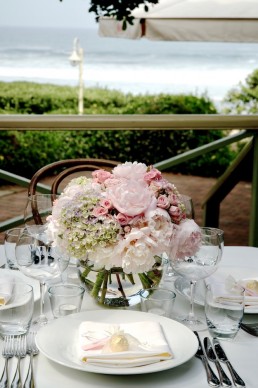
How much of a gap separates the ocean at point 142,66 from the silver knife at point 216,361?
23955 millimetres

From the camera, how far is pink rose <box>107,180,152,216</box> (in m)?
1.52

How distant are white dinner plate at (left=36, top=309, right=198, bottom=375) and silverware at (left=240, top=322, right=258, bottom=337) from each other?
0.47 ft

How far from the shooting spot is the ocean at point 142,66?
93.1 feet

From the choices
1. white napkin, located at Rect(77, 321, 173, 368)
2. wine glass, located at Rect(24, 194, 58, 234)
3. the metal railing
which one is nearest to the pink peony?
white napkin, located at Rect(77, 321, 173, 368)

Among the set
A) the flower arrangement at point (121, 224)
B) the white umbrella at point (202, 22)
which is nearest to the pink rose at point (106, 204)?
the flower arrangement at point (121, 224)

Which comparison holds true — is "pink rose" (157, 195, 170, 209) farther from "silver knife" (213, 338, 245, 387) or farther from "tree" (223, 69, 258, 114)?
"tree" (223, 69, 258, 114)

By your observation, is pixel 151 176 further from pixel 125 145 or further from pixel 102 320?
pixel 125 145

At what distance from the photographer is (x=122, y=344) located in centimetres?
137

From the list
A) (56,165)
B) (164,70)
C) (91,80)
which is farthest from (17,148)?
(164,70)

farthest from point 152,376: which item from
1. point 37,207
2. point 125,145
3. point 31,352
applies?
point 125,145

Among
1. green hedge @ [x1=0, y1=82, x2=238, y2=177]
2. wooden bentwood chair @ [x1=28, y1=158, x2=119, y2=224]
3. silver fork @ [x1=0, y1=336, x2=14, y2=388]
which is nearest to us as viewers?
silver fork @ [x1=0, y1=336, x2=14, y2=388]

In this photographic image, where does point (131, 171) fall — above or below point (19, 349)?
above

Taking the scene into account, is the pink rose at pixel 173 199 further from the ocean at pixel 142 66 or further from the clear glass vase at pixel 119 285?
the ocean at pixel 142 66

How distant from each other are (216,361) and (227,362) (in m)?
0.02
